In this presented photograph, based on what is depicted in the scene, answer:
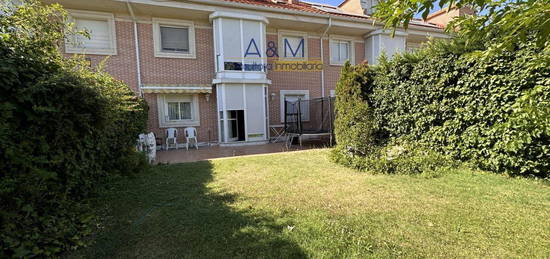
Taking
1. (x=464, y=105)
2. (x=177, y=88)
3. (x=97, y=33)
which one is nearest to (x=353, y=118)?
(x=464, y=105)

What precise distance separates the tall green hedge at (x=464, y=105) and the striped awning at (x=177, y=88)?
726 cm

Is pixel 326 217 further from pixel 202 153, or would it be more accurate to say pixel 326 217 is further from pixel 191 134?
pixel 191 134

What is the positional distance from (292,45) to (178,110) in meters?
7.57

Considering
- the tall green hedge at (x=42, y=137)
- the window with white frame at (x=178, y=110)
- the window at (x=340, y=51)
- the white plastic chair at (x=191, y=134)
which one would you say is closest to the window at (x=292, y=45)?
the window at (x=340, y=51)

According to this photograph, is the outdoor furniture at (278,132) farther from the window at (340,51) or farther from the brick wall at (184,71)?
the window at (340,51)

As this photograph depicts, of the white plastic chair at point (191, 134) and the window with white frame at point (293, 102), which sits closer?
the white plastic chair at point (191, 134)

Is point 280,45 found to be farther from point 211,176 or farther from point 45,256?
point 45,256

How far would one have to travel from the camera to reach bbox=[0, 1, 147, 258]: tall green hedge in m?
2.44

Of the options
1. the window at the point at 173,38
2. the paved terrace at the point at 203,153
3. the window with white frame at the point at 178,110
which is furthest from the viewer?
the window with white frame at the point at 178,110

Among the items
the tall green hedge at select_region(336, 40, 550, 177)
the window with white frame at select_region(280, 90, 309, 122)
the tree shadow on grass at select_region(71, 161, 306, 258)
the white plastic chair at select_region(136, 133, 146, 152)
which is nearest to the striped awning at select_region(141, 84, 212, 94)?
the white plastic chair at select_region(136, 133, 146, 152)

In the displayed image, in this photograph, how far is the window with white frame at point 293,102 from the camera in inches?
549

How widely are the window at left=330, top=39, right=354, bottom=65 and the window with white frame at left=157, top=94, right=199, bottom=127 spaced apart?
8844 mm

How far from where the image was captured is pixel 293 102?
13922 millimetres

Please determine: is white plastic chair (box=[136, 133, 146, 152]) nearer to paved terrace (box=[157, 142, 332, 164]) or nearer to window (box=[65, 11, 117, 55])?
paved terrace (box=[157, 142, 332, 164])
